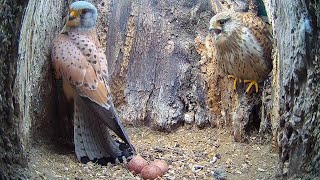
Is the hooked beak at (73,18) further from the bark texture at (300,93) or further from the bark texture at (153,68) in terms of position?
the bark texture at (300,93)

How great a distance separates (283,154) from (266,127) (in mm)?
906

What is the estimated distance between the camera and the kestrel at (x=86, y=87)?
2.85 metres

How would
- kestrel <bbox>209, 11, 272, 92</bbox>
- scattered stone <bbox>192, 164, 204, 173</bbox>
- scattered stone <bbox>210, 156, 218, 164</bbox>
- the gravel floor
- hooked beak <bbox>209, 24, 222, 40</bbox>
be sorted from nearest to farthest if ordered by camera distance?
1. the gravel floor
2. scattered stone <bbox>192, 164, 204, 173</bbox>
3. scattered stone <bbox>210, 156, 218, 164</bbox>
4. kestrel <bbox>209, 11, 272, 92</bbox>
5. hooked beak <bbox>209, 24, 222, 40</bbox>

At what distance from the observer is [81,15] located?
3.01 metres

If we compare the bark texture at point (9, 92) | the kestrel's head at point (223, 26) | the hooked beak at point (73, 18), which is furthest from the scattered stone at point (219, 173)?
the hooked beak at point (73, 18)

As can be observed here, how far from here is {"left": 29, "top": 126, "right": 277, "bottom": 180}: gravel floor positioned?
265 cm

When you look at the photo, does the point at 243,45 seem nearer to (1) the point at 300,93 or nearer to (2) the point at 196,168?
(2) the point at 196,168

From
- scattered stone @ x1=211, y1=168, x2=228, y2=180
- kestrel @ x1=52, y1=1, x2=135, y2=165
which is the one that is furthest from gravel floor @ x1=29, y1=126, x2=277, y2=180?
kestrel @ x1=52, y1=1, x2=135, y2=165

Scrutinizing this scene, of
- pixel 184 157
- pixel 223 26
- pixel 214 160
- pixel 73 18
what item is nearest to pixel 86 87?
pixel 73 18

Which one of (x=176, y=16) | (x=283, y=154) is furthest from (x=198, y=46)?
(x=283, y=154)

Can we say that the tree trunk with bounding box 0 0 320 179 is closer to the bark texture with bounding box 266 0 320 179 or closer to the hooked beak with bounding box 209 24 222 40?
the bark texture with bounding box 266 0 320 179

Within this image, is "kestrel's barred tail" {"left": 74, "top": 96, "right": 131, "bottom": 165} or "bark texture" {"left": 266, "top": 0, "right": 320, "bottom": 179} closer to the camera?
"bark texture" {"left": 266, "top": 0, "right": 320, "bottom": 179}

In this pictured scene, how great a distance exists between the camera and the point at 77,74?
2.85 m

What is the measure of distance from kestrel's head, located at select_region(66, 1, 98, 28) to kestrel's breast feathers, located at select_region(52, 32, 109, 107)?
0.09 meters
